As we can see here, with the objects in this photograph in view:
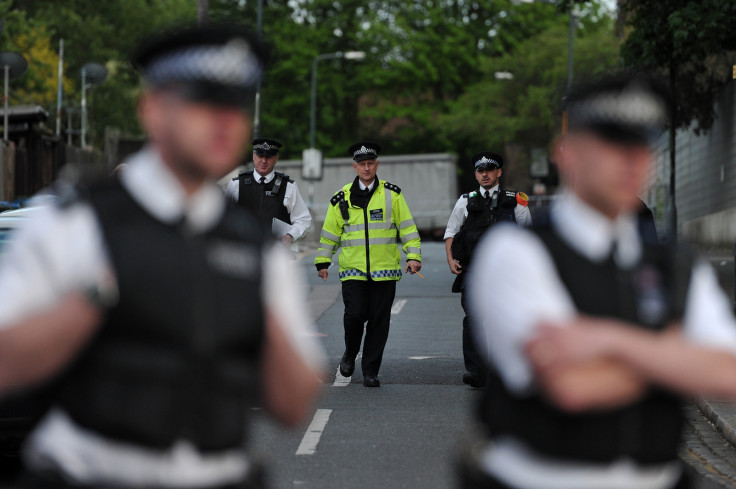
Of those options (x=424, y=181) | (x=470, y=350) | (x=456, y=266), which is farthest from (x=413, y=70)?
(x=470, y=350)

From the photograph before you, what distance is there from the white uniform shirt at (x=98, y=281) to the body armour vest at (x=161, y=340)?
0.03 metres

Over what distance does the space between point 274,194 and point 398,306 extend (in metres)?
7.96

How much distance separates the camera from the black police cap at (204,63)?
8.18 feet

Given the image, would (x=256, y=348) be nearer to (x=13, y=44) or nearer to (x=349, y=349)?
(x=349, y=349)

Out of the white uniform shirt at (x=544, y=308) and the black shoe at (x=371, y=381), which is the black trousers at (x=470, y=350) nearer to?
the black shoe at (x=371, y=381)

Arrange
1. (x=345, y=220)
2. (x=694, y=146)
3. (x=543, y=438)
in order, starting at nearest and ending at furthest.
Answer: (x=543, y=438) < (x=345, y=220) < (x=694, y=146)

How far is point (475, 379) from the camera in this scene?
10906 mm

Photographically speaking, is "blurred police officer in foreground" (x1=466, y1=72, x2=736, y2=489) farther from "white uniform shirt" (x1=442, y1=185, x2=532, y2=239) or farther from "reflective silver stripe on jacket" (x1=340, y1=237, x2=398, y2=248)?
"reflective silver stripe on jacket" (x1=340, y1=237, x2=398, y2=248)

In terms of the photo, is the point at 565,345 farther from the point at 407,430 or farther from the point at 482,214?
the point at 482,214

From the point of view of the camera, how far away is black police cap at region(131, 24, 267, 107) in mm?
2492

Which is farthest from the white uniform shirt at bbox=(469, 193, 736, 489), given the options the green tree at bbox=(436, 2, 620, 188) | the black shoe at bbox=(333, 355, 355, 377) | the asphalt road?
the green tree at bbox=(436, 2, 620, 188)

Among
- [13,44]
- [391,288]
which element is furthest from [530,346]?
[13,44]

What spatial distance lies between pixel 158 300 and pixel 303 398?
14.6 inches

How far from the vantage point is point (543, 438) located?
2.56 meters
